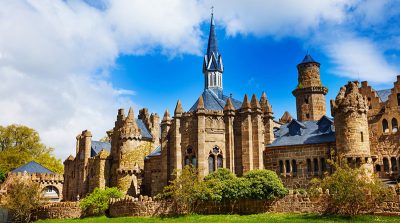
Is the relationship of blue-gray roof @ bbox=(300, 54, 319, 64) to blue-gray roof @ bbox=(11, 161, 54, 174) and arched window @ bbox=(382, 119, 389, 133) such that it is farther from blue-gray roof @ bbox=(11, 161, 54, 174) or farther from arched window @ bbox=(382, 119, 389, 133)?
blue-gray roof @ bbox=(11, 161, 54, 174)

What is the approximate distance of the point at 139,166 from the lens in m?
61.1

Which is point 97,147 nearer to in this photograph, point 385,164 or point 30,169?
point 30,169

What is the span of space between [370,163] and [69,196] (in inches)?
1952

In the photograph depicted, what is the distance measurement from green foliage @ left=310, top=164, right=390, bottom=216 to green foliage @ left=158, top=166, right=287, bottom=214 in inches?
273

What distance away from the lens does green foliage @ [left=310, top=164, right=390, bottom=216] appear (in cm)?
3397

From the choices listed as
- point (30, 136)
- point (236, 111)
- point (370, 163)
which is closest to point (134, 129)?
point (236, 111)

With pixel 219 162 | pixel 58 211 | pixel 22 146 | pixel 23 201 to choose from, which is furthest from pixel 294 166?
pixel 22 146

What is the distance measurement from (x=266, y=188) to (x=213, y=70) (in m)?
27.5

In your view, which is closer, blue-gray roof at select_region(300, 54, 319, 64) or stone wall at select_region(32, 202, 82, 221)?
stone wall at select_region(32, 202, 82, 221)

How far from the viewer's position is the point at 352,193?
33.9 metres

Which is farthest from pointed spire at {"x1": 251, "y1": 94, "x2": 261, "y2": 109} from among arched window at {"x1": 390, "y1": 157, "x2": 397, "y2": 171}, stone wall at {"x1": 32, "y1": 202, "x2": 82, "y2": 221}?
stone wall at {"x1": 32, "y1": 202, "x2": 82, "y2": 221}

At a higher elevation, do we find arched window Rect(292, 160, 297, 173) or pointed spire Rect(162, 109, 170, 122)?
pointed spire Rect(162, 109, 170, 122)

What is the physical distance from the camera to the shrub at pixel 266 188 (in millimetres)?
41594

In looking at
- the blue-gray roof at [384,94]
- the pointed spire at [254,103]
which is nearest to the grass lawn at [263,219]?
the pointed spire at [254,103]
